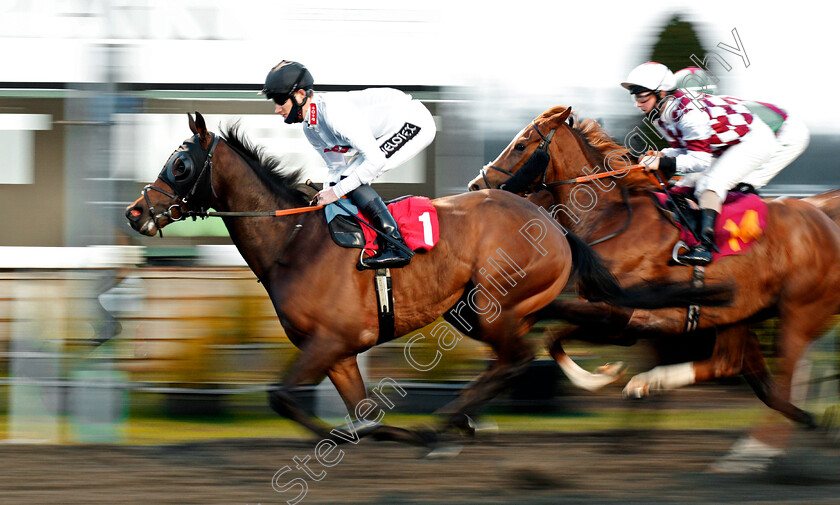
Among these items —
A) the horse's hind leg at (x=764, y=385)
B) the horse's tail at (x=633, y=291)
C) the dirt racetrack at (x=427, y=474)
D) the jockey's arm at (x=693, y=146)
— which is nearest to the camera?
the dirt racetrack at (x=427, y=474)

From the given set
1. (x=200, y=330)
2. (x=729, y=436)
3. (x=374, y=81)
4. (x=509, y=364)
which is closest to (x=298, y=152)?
(x=374, y=81)

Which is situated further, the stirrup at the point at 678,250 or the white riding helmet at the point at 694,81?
the white riding helmet at the point at 694,81

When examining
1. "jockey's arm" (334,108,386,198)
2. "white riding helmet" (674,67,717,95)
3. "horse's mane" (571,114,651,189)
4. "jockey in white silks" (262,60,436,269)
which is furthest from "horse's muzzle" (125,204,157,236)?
"white riding helmet" (674,67,717,95)

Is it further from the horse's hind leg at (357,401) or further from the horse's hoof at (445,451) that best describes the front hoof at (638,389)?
the horse's hind leg at (357,401)

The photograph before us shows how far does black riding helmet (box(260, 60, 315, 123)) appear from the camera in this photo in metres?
4.01

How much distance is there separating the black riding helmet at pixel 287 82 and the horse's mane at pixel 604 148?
1808 millimetres

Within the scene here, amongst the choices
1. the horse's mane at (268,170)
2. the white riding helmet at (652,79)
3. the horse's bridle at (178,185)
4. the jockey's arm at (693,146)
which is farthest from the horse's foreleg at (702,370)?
the horse's bridle at (178,185)

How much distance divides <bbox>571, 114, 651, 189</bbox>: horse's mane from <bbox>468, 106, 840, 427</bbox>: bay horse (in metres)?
0.01

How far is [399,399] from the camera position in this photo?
224 inches

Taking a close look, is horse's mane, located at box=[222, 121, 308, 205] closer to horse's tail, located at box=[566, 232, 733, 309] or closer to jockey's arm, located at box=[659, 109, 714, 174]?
horse's tail, located at box=[566, 232, 733, 309]

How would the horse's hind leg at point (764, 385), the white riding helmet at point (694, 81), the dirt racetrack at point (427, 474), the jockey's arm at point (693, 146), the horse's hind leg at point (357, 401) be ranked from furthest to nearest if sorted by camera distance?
the white riding helmet at point (694, 81)
the jockey's arm at point (693, 146)
the horse's hind leg at point (764, 385)
the horse's hind leg at point (357, 401)
the dirt racetrack at point (427, 474)

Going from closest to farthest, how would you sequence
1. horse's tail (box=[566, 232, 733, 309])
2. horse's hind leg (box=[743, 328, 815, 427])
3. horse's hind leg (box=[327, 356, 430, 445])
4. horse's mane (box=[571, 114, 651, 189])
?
horse's hind leg (box=[327, 356, 430, 445]), horse's tail (box=[566, 232, 733, 309]), horse's hind leg (box=[743, 328, 815, 427]), horse's mane (box=[571, 114, 651, 189])

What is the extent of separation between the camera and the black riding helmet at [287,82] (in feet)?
13.2

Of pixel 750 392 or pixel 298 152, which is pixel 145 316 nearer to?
pixel 298 152
